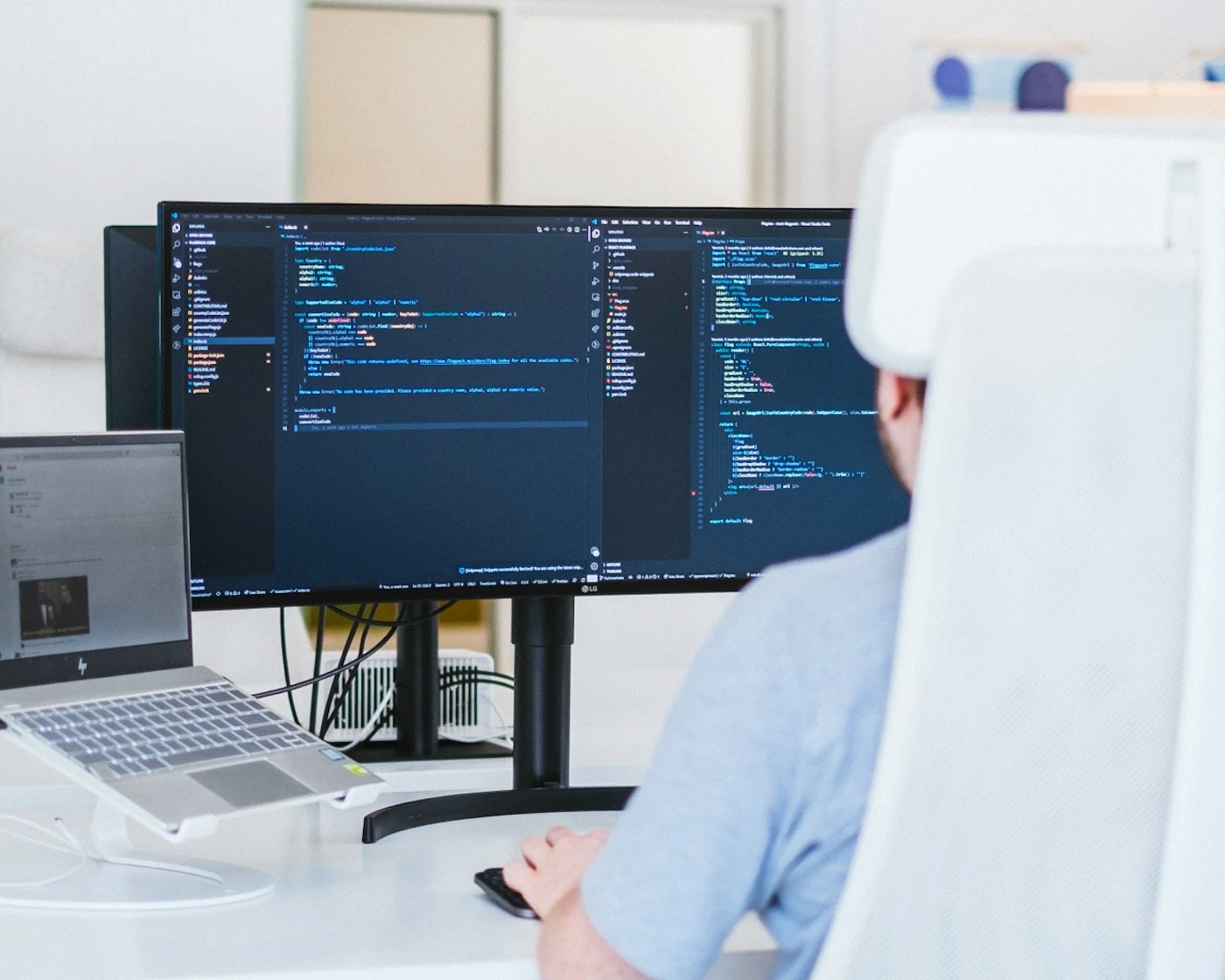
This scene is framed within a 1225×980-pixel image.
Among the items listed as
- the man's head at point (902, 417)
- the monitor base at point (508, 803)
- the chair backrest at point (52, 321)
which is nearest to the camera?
the man's head at point (902, 417)

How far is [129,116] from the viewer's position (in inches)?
80.6

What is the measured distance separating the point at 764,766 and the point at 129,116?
167 cm

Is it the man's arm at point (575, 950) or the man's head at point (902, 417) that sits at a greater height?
the man's head at point (902, 417)

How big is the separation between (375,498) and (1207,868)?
86cm

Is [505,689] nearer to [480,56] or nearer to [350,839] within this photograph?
[350,839]

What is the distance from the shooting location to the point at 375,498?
1.35m

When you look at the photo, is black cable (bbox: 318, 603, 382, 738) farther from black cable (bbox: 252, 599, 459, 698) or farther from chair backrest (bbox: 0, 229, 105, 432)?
chair backrest (bbox: 0, 229, 105, 432)

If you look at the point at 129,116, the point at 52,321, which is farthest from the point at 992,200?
the point at 129,116

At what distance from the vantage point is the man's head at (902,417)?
740mm

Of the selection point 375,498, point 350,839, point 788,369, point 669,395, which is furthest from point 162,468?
point 788,369

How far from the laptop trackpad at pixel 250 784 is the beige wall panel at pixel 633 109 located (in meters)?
3.18

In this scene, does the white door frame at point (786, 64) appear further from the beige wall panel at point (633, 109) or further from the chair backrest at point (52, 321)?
the chair backrest at point (52, 321)

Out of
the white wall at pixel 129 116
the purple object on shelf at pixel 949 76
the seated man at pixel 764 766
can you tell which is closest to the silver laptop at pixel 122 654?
the seated man at pixel 764 766

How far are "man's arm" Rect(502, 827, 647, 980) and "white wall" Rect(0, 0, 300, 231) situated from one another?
1.27m
